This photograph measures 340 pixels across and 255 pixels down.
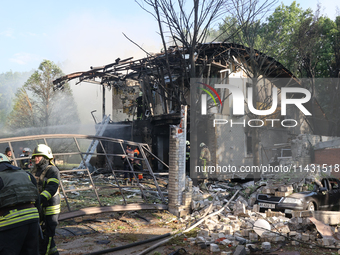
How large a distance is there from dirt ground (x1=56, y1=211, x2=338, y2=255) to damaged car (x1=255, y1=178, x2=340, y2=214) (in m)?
2.03

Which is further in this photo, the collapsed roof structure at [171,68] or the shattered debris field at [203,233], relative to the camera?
the collapsed roof structure at [171,68]

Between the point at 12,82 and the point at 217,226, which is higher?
the point at 12,82

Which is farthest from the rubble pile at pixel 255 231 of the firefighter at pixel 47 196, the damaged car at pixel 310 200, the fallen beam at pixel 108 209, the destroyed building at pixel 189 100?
the destroyed building at pixel 189 100

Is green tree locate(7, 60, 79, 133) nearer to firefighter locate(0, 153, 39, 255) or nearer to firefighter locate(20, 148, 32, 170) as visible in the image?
firefighter locate(20, 148, 32, 170)

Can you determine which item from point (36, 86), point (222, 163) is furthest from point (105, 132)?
point (36, 86)

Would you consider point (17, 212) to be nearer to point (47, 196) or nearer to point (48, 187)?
point (47, 196)

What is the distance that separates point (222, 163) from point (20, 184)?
44.3 feet

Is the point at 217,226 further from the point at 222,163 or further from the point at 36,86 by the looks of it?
the point at 36,86

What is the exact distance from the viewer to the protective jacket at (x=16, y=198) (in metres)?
3.44

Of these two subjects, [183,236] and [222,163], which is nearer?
[183,236]

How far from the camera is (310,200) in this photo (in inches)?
316

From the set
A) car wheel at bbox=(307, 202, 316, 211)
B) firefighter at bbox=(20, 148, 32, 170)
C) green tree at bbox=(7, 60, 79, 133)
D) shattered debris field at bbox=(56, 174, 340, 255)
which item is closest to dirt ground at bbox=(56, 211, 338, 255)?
shattered debris field at bbox=(56, 174, 340, 255)

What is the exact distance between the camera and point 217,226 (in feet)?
22.4

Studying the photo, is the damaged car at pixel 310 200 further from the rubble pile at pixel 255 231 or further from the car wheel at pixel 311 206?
the rubble pile at pixel 255 231
